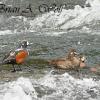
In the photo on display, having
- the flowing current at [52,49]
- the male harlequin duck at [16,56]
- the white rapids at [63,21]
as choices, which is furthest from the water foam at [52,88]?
the white rapids at [63,21]

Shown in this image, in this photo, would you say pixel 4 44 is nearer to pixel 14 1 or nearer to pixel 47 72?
pixel 47 72

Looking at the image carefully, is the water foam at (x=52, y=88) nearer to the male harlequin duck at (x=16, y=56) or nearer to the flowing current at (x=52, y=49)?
the flowing current at (x=52, y=49)

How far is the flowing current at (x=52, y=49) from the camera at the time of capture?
12492 millimetres

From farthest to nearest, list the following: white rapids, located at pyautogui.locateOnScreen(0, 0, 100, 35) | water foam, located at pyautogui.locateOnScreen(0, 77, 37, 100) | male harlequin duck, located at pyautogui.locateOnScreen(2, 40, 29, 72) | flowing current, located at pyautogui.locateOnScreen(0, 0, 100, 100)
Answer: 1. white rapids, located at pyautogui.locateOnScreen(0, 0, 100, 35)
2. male harlequin duck, located at pyautogui.locateOnScreen(2, 40, 29, 72)
3. flowing current, located at pyautogui.locateOnScreen(0, 0, 100, 100)
4. water foam, located at pyautogui.locateOnScreen(0, 77, 37, 100)

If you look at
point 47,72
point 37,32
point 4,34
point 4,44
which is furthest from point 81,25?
point 47,72

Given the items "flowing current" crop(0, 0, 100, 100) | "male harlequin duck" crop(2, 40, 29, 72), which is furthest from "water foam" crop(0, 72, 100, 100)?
"male harlequin duck" crop(2, 40, 29, 72)

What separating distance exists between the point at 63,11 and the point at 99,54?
15.2 m

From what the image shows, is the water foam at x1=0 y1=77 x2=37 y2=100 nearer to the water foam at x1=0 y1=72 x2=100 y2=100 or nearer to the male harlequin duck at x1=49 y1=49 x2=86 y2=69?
the water foam at x1=0 y1=72 x2=100 y2=100

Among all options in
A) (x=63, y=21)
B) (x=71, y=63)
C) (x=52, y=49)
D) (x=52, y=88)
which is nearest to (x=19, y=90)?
(x=52, y=88)

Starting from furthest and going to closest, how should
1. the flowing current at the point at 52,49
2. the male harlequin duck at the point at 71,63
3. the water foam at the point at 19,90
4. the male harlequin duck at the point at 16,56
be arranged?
the male harlequin duck at the point at 71,63, the male harlequin duck at the point at 16,56, the flowing current at the point at 52,49, the water foam at the point at 19,90

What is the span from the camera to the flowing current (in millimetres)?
12492

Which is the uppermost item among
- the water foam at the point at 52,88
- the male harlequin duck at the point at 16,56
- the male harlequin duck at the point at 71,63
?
the male harlequin duck at the point at 16,56

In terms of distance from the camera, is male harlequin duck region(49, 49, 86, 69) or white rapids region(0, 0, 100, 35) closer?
male harlequin duck region(49, 49, 86, 69)

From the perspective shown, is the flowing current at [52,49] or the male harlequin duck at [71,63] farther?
the male harlequin duck at [71,63]
